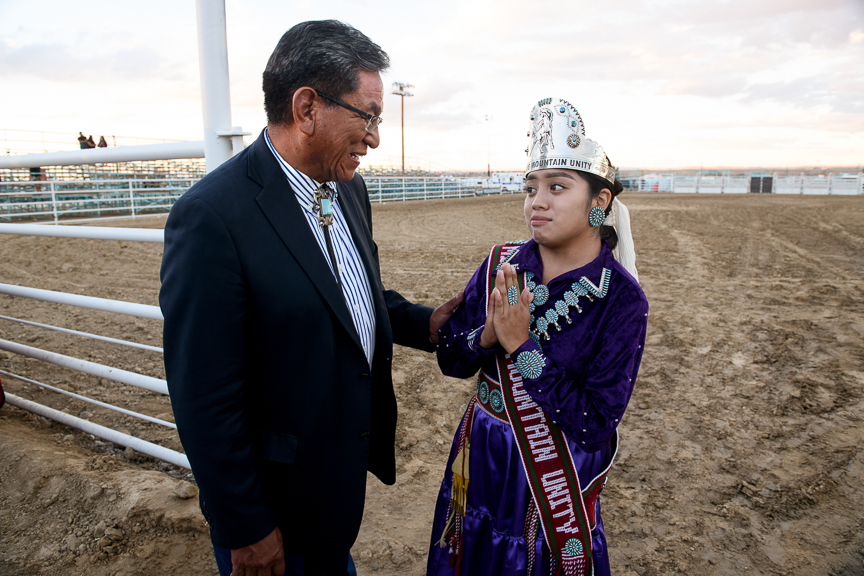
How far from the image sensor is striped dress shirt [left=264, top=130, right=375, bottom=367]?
1441 millimetres

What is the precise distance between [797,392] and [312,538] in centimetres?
377

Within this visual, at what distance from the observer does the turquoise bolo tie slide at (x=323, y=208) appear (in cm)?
148

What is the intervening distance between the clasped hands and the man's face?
1.79ft

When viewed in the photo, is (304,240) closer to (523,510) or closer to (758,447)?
(523,510)

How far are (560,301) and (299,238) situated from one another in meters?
0.75

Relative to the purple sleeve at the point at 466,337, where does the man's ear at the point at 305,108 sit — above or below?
above

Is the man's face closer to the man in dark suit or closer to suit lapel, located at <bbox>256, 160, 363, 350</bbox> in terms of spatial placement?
the man in dark suit

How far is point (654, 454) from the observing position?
304cm

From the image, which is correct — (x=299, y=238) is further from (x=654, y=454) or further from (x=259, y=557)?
(x=654, y=454)

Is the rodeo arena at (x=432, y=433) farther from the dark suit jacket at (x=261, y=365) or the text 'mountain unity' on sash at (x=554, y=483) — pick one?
the text 'mountain unity' on sash at (x=554, y=483)

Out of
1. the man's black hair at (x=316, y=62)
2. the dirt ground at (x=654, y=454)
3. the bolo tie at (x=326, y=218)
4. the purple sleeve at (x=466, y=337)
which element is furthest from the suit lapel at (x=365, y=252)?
the dirt ground at (x=654, y=454)

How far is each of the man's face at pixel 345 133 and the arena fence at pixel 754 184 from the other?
3632 centimetres

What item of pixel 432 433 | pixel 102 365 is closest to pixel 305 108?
pixel 102 365

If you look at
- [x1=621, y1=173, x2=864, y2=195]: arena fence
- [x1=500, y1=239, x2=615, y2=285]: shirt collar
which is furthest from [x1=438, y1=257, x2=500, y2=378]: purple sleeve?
[x1=621, y1=173, x2=864, y2=195]: arena fence
